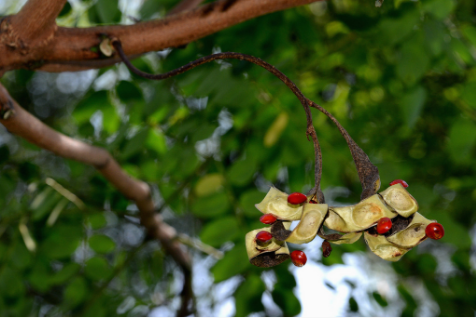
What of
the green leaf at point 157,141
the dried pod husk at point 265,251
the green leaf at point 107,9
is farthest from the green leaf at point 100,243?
the dried pod husk at point 265,251

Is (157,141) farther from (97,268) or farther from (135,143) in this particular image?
(97,268)

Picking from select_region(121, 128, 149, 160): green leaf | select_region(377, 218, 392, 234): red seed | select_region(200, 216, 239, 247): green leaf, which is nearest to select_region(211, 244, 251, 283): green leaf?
select_region(200, 216, 239, 247): green leaf

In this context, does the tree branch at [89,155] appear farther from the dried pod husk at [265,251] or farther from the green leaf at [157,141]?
the dried pod husk at [265,251]

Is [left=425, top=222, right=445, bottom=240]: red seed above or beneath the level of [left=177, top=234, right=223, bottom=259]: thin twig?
above

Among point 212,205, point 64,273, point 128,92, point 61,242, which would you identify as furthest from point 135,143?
point 64,273

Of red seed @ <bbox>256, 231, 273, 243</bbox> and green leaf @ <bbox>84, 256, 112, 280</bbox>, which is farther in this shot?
green leaf @ <bbox>84, 256, 112, 280</bbox>

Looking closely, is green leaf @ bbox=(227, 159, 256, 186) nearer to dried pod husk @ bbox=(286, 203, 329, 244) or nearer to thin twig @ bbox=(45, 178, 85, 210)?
thin twig @ bbox=(45, 178, 85, 210)
